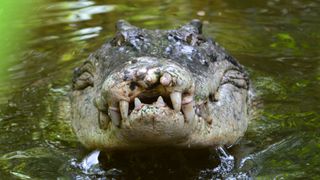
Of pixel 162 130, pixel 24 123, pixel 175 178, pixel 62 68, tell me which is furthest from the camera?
pixel 62 68

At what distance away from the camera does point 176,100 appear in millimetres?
2816

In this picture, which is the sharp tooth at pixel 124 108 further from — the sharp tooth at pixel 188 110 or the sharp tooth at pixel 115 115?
the sharp tooth at pixel 188 110

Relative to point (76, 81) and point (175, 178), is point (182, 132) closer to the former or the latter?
point (175, 178)

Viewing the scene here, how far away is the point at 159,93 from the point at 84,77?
4.62 ft

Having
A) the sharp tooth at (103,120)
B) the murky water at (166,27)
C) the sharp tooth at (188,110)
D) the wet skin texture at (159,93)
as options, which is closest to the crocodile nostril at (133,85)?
the wet skin texture at (159,93)

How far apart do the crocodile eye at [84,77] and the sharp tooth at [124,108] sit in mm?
1190

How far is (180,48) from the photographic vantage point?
3598 mm

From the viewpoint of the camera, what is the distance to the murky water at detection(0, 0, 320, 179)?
3.61m

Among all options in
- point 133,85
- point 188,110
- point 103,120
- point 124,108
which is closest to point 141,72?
point 133,85

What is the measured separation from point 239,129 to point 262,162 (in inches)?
12.6

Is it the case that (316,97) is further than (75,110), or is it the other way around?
(316,97)

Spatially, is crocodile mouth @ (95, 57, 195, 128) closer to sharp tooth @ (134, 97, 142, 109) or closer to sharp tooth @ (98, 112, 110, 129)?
sharp tooth @ (134, 97, 142, 109)

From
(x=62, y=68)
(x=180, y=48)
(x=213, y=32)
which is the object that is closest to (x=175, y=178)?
(x=180, y=48)

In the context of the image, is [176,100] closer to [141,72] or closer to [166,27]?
[141,72]
